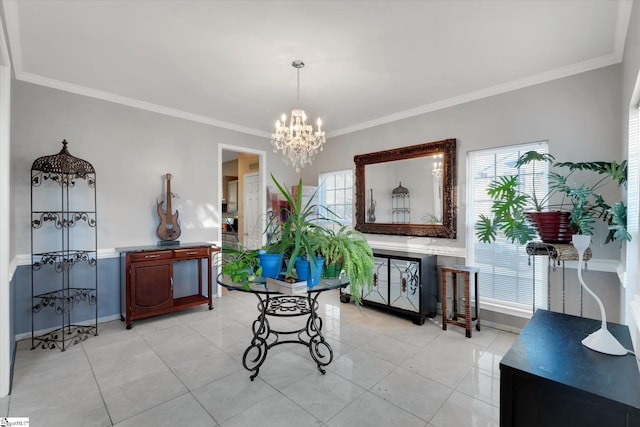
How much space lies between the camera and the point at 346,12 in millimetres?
2139

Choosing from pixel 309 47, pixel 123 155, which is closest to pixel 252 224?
pixel 123 155

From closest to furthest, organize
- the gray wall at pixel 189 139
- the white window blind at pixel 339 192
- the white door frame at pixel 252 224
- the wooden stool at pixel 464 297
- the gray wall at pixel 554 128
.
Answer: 1. the gray wall at pixel 554 128
2. the gray wall at pixel 189 139
3. the wooden stool at pixel 464 297
4. the white window blind at pixel 339 192
5. the white door frame at pixel 252 224

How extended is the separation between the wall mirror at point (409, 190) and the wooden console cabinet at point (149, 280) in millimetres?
2634

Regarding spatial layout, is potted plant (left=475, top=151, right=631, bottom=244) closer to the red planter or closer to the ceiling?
the red planter

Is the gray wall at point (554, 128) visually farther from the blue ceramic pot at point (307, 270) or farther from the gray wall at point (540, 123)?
the blue ceramic pot at point (307, 270)

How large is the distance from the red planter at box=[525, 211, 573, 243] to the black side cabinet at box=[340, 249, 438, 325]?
1.28 m

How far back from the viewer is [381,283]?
13.0 feet

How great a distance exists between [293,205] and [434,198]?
2.48 metres

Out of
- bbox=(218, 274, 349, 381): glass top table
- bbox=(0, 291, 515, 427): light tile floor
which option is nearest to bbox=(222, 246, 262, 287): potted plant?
bbox=(218, 274, 349, 381): glass top table

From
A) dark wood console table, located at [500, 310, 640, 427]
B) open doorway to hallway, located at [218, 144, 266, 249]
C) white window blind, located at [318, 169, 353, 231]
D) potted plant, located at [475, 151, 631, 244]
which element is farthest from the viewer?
open doorway to hallway, located at [218, 144, 266, 249]

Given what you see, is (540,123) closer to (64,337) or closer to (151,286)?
(151,286)

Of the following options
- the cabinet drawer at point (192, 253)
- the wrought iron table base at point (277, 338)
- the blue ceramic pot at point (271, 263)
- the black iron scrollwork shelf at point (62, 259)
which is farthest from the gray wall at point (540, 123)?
the black iron scrollwork shelf at point (62, 259)

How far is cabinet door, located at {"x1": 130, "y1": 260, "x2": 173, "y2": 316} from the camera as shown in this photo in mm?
3426

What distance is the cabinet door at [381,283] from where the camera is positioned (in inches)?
154
